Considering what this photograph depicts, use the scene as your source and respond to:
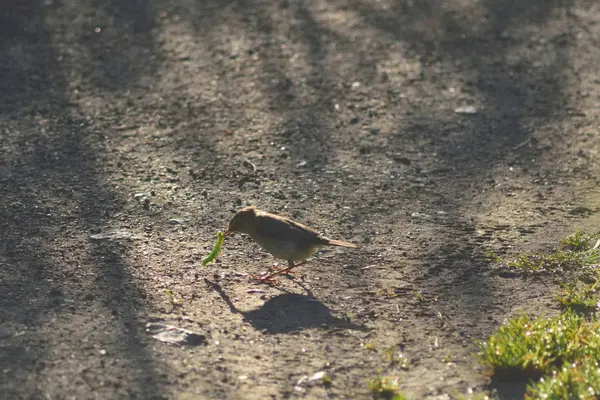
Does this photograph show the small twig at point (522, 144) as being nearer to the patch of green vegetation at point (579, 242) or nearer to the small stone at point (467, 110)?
the small stone at point (467, 110)

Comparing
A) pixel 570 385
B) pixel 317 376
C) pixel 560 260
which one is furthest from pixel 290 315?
pixel 560 260

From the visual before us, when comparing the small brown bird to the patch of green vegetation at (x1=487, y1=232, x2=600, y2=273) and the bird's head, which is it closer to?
the bird's head

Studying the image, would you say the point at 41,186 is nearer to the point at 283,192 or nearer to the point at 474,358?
the point at 283,192

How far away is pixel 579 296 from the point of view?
5.33 metres

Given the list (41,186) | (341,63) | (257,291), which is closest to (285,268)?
(257,291)

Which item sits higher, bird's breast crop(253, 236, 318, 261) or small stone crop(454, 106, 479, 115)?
bird's breast crop(253, 236, 318, 261)

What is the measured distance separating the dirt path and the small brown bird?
0.63ft

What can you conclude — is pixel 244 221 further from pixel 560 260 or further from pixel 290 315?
pixel 560 260

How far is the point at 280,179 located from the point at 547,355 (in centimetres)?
308

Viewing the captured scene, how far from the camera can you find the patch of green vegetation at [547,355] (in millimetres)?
4223

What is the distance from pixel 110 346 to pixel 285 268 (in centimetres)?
148

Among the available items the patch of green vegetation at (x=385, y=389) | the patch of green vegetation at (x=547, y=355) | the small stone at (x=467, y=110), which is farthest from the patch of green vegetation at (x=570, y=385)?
the small stone at (x=467, y=110)

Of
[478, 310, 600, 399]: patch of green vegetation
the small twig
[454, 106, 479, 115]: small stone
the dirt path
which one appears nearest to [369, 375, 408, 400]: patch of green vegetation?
the dirt path

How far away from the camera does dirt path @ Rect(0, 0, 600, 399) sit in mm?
4758
